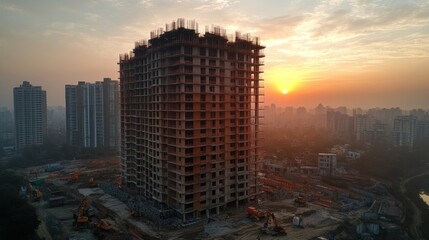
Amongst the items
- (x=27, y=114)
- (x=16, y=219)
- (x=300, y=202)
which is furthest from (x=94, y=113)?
(x=300, y=202)

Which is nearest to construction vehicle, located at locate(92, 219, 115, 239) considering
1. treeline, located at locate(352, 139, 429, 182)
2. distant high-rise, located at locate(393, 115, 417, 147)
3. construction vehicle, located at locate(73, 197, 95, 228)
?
construction vehicle, located at locate(73, 197, 95, 228)

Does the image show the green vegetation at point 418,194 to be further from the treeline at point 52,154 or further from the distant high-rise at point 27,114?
the distant high-rise at point 27,114

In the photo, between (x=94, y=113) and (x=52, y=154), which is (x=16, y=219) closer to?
(x=52, y=154)

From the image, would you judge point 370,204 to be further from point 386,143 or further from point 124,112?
point 386,143

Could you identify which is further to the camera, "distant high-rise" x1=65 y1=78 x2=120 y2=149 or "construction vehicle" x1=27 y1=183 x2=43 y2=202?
"distant high-rise" x1=65 y1=78 x2=120 y2=149

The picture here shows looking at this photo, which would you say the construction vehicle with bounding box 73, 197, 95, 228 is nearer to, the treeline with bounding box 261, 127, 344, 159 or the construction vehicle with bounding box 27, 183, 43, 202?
the construction vehicle with bounding box 27, 183, 43, 202

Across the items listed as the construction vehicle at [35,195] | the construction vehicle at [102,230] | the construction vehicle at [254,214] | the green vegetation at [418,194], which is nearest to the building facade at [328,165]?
the green vegetation at [418,194]
